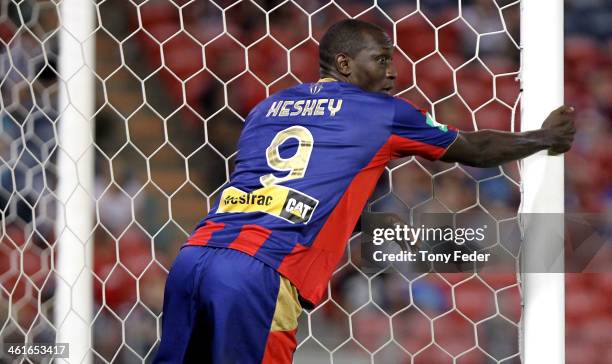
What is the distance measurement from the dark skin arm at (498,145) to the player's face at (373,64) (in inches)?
9.2

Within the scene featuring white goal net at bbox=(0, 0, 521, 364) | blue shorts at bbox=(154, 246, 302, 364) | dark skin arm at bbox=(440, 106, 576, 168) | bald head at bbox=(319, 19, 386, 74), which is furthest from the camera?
white goal net at bbox=(0, 0, 521, 364)

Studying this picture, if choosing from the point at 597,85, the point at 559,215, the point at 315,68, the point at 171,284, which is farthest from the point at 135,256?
the point at 597,85

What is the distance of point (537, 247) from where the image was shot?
2.20 m

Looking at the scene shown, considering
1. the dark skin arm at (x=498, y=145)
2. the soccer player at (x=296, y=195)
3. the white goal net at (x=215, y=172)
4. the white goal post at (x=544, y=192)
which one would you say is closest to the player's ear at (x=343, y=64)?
the soccer player at (x=296, y=195)

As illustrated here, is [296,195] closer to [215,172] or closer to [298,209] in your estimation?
[298,209]

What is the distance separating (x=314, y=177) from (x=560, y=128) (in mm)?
569

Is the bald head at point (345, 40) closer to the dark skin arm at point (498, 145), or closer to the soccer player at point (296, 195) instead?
the soccer player at point (296, 195)

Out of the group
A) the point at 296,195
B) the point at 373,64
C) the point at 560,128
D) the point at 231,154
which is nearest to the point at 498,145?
the point at 560,128

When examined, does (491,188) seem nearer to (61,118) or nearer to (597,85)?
(597,85)

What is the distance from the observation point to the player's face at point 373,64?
2.17 metres

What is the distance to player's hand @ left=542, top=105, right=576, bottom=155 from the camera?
2129 millimetres

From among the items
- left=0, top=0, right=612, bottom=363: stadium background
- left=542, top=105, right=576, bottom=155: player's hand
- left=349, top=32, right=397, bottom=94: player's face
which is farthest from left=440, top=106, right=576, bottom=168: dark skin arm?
left=0, top=0, right=612, bottom=363: stadium background

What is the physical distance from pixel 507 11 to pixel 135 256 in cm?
188

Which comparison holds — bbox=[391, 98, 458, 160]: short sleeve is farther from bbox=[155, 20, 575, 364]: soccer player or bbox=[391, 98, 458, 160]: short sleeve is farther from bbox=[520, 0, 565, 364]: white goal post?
bbox=[520, 0, 565, 364]: white goal post
